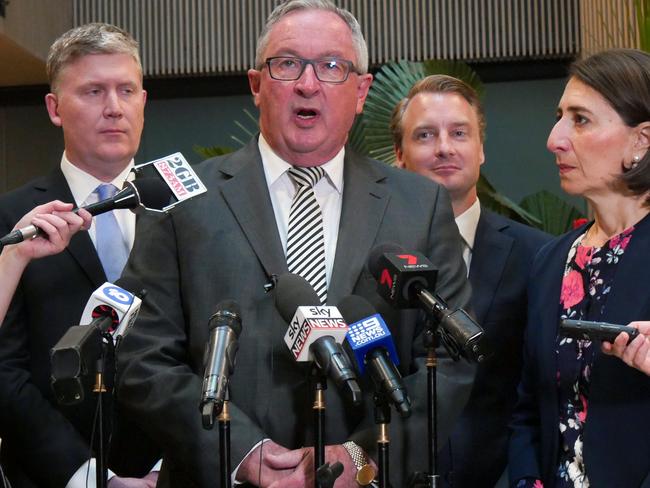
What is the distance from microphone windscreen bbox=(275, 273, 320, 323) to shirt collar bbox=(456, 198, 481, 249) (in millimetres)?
1637

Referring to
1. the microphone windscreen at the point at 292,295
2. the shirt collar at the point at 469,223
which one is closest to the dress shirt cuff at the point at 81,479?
the microphone windscreen at the point at 292,295

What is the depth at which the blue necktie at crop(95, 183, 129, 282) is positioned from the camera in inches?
133

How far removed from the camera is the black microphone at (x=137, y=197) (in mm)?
2568

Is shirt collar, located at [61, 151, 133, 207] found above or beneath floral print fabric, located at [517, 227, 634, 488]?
above

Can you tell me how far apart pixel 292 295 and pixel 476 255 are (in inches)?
63.4

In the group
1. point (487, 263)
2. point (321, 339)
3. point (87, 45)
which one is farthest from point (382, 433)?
point (87, 45)

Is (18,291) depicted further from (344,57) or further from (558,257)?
(558,257)

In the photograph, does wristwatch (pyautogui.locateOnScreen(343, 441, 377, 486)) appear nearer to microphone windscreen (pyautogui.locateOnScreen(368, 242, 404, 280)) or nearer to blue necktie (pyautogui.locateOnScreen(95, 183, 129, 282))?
microphone windscreen (pyautogui.locateOnScreen(368, 242, 404, 280))

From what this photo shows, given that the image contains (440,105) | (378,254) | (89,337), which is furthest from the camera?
(440,105)

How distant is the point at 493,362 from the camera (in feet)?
11.9

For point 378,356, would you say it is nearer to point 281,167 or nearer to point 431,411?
point 431,411

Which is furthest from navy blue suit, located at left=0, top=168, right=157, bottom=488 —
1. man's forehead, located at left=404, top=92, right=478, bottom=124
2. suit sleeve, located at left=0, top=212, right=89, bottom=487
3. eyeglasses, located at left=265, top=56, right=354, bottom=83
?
man's forehead, located at left=404, top=92, right=478, bottom=124

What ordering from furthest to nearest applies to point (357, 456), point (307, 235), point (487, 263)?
point (487, 263) < point (307, 235) < point (357, 456)

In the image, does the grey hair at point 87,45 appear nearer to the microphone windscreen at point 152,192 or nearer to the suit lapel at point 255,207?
the suit lapel at point 255,207
